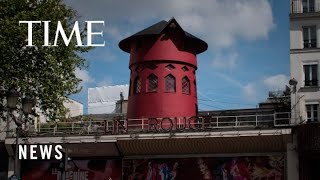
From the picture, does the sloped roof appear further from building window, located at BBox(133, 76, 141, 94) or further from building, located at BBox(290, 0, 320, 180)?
building, located at BBox(290, 0, 320, 180)

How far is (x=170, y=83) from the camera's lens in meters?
27.0

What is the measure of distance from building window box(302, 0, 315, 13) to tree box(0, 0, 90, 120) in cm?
985

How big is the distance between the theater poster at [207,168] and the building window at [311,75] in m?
3.34

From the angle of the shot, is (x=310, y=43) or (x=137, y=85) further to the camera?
(x=137, y=85)

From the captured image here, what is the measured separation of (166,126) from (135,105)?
2.75 metres

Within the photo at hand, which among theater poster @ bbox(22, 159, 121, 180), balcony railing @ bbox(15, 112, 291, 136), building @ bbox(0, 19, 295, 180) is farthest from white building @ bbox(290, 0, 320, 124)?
theater poster @ bbox(22, 159, 121, 180)

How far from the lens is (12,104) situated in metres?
13.1

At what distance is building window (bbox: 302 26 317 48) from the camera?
2422cm

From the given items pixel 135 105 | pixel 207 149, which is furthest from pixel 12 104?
pixel 135 105

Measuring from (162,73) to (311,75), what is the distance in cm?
684

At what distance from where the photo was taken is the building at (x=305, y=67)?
910 inches

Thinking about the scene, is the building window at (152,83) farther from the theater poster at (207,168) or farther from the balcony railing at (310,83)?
the balcony railing at (310,83)

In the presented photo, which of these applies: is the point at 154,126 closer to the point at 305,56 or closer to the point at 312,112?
the point at 312,112

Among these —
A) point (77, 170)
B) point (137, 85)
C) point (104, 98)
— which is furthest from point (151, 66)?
point (104, 98)
